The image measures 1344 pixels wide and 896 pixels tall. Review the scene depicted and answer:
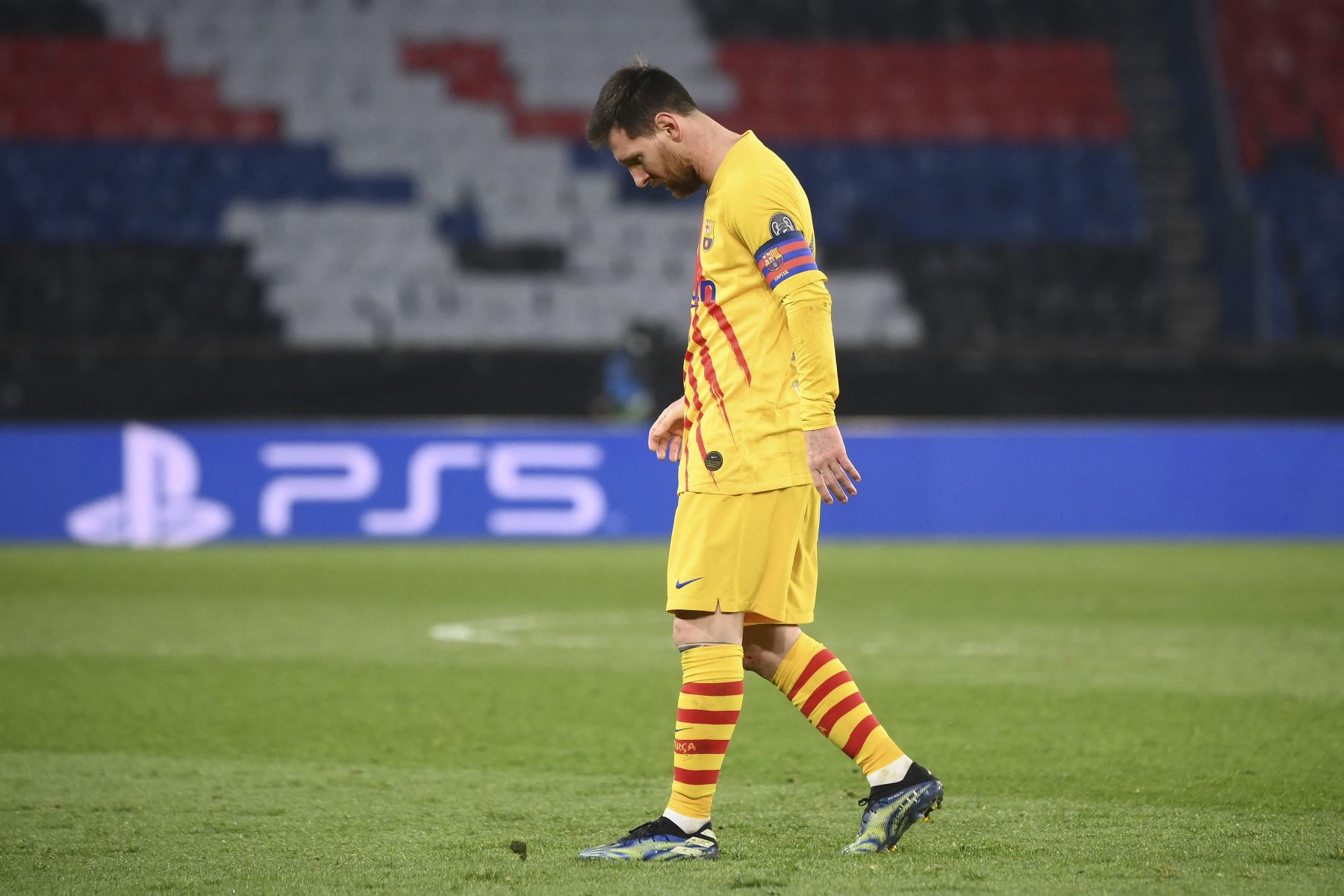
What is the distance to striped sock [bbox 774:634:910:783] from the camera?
12.8 feet

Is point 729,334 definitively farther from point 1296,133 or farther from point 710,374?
point 1296,133

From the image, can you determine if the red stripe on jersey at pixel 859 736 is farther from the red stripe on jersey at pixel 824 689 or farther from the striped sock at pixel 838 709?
the red stripe on jersey at pixel 824 689

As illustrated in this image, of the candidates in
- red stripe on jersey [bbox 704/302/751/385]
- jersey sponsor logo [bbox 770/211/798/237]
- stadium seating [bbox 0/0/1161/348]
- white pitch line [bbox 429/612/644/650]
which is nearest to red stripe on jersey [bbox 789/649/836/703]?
red stripe on jersey [bbox 704/302/751/385]

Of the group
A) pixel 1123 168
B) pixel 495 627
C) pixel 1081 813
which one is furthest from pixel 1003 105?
pixel 1081 813

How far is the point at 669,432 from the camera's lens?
427 centimetres

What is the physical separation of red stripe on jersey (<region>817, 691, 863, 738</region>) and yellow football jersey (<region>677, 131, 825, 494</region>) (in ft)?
1.73

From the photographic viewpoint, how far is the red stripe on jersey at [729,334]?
3.86 metres

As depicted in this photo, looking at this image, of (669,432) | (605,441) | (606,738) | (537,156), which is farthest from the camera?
(537,156)

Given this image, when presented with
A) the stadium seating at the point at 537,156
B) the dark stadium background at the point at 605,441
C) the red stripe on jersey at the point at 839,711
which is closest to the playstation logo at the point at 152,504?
the dark stadium background at the point at 605,441

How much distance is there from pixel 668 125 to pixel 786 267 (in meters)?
0.46

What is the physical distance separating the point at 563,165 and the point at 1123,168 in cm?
666

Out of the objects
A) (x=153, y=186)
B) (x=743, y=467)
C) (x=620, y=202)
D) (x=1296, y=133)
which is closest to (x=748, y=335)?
(x=743, y=467)

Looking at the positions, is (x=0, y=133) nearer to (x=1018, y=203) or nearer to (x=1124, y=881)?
(x=1018, y=203)

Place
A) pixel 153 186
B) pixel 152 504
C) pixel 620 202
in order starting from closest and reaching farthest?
1. pixel 152 504
2. pixel 153 186
3. pixel 620 202
